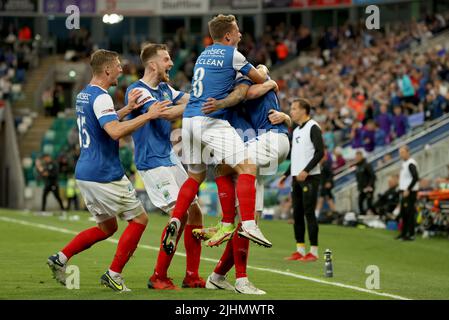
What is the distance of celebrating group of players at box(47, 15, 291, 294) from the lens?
441 inches

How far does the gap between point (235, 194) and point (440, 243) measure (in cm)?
1186

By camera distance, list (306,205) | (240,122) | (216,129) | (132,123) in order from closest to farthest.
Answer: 1. (132,123)
2. (216,129)
3. (240,122)
4. (306,205)

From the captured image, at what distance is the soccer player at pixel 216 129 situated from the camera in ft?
36.6

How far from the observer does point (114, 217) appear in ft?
38.5

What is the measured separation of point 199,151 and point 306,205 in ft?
18.9

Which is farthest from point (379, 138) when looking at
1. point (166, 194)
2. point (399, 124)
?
point (166, 194)

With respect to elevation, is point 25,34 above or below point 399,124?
above

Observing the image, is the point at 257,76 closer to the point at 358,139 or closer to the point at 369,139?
the point at 369,139

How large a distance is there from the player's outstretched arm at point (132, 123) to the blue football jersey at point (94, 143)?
0.83ft

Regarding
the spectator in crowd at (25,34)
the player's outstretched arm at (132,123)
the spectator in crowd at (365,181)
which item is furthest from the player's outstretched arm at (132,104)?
the spectator in crowd at (25,34)

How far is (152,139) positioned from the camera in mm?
12094

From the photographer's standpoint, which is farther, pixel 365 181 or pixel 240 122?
pixel 365 181

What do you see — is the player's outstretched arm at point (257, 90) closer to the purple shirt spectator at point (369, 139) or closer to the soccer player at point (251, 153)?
the soccer player at point (251, 153)
